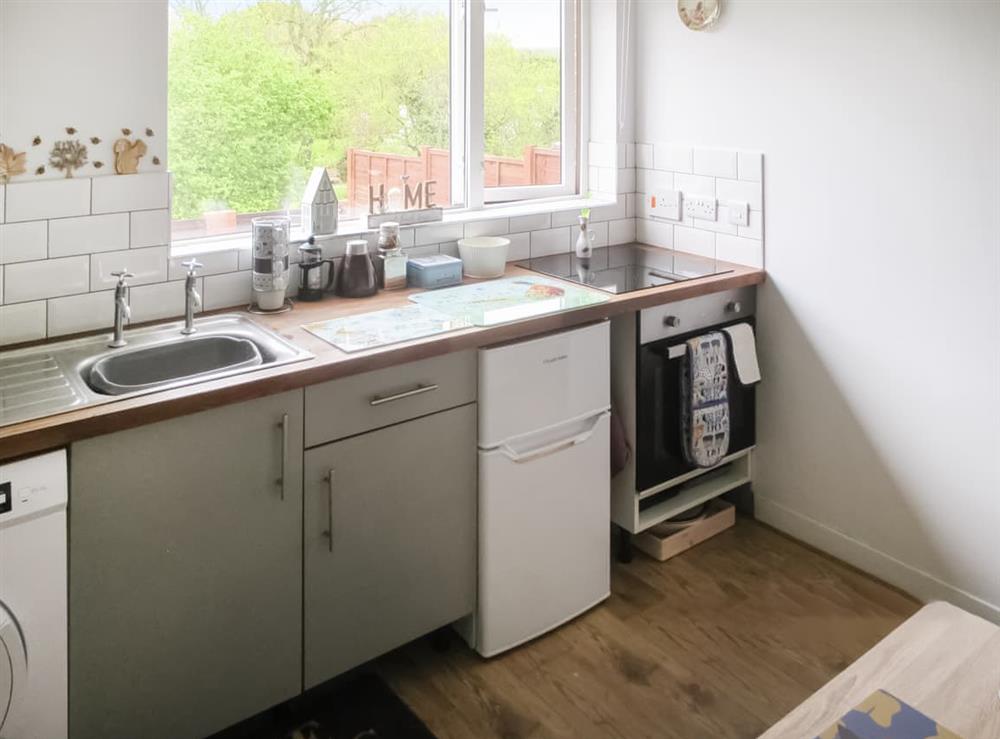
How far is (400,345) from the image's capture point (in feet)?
6.27

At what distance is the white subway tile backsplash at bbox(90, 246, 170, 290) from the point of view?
6.55 feet

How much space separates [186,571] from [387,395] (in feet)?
1.80

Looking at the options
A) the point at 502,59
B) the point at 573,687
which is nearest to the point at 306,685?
the point at 573,687

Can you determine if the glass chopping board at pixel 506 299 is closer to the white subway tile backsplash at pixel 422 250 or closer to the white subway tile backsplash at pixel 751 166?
the white subway tile backsplash at pixel 422 250

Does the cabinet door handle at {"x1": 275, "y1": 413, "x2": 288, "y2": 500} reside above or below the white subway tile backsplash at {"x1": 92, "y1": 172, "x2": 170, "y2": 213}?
below

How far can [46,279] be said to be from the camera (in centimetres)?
193

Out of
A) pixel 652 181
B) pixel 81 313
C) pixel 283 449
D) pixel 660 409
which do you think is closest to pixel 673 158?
pixel 652 181

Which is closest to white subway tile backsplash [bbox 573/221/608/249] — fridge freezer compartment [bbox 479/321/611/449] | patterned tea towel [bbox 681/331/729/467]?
patterned tea towel [bbox 681/331/729/467]

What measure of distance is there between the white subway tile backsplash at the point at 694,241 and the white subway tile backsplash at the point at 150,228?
1667 mm

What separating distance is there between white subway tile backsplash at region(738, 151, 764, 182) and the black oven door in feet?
1.50

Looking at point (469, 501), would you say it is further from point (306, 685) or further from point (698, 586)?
point (698, 586)

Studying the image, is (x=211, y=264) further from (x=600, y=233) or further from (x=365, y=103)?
(x=600, y=233)

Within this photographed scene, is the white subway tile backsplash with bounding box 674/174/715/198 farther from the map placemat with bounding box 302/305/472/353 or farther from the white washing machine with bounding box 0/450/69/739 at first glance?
the white washing machine with bounding box 0/450/69/739

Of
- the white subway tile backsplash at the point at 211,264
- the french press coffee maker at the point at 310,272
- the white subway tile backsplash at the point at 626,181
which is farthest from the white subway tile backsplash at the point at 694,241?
the white subway tile backsplash at the point at 211,264
